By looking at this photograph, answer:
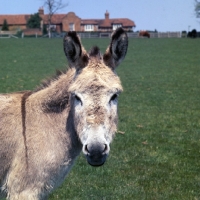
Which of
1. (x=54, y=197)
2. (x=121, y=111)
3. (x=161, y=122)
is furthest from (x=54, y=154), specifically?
(x=121, y=111)

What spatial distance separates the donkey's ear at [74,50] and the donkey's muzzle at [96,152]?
1.00 meters

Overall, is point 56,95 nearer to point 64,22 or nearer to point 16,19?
point 64,22

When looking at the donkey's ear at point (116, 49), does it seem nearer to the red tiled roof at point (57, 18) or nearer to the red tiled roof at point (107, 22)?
the red tiled roof at point (57, 18)

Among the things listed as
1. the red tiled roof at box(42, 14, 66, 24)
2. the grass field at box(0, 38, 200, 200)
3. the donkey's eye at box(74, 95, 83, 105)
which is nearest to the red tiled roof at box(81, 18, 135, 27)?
the red tiled roof at box(42, 14, 66, 24)

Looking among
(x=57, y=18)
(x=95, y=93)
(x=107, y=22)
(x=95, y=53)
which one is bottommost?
(x=95, y=93)

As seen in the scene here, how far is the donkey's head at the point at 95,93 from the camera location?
13.9 feet

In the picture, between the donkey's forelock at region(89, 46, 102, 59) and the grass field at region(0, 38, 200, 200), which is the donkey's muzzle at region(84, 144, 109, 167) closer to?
the donkey's forelock at region(89, 46, 102, 59)

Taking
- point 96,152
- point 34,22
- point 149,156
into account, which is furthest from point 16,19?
point 96,152

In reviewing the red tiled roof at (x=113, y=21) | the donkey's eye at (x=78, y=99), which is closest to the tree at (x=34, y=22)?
the red tiled roof at (x=113, y=21)

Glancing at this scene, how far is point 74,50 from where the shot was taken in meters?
4.73

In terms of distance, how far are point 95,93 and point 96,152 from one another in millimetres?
623

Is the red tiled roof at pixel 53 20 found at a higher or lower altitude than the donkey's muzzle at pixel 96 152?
higher

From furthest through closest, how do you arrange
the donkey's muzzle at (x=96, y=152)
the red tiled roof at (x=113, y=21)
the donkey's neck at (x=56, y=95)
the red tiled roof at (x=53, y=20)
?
the red tiled roof at (x=113, y=21), the red tiled roof at (x=53, y=20), the donkey's neck at (x=56, y=95), the donkey's muzzle at (x=96, y=152)

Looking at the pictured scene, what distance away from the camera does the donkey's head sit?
4227 millimetres
